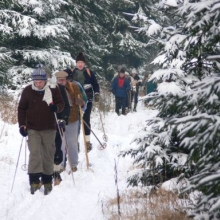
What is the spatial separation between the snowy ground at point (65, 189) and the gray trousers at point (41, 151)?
1.33 feet

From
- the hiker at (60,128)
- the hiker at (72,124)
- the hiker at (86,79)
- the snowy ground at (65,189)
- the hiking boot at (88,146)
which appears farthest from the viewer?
the hiking boot at (88,146)

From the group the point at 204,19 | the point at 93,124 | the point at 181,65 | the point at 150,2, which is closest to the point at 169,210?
the point at 181,65

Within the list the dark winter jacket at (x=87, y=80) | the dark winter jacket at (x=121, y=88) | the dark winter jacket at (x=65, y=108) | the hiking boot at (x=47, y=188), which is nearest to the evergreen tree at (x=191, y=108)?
the hiking boot at (x=47, y=188)

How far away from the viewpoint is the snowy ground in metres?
6.20

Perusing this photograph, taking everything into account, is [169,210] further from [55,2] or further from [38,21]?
[55,2]

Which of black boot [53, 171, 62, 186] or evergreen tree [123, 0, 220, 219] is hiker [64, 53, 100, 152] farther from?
evergreen tree [123, 0, 220, 219]

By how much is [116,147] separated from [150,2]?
19692 millimetres

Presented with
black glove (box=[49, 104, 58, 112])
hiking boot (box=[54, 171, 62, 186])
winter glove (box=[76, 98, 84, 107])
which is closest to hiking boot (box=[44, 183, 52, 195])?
hiking boot (box=[54, 171, 62, 186])

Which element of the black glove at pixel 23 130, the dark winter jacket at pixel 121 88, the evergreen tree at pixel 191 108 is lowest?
the dark winter jacket at pixel 121 88

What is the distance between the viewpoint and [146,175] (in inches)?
240

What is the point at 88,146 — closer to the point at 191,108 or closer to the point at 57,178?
the point at 57,178

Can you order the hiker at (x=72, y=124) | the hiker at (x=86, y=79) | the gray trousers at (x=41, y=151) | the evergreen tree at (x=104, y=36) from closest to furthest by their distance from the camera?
1. the gray trousers at (x=41, y=151)
2. the hiker at (x=72, y=124)
3. the hiker at (x=86, y=79)
4. the evergreen tree at (x=104, y=36)

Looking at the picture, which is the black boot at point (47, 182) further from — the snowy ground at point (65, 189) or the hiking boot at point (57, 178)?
the hiking boot at point (57, 178)

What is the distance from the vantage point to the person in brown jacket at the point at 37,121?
7.36 metres
